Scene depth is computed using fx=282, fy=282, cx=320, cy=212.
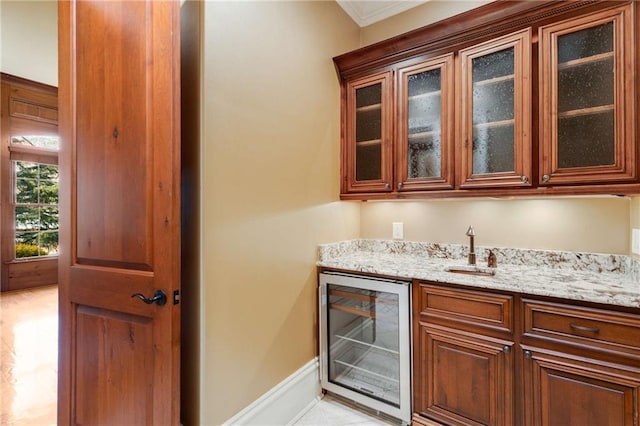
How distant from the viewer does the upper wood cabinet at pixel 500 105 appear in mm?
1452

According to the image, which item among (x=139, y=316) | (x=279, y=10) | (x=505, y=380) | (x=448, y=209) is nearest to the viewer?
(x=139, y=316)

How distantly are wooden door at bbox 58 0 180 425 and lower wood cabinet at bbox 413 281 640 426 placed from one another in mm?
1343

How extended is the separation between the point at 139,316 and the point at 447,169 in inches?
77.1

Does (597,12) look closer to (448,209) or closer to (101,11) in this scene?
(448,209)

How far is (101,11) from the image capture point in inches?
54.4

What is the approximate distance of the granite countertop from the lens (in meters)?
1.32

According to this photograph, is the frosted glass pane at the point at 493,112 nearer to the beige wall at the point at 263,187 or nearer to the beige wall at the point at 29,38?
the beige wall at the point at 263,187

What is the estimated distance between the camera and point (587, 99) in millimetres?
1512

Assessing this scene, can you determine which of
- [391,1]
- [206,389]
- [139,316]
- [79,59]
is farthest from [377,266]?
[391,1]

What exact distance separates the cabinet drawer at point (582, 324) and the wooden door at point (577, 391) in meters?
0.09

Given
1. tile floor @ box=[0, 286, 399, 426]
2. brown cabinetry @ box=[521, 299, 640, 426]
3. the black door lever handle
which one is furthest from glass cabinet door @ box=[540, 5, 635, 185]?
the black door lever handle

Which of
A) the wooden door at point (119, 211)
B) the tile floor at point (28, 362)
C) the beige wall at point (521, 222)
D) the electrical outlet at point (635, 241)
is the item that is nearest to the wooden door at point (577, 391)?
the electrical outlet at point (635, 241)

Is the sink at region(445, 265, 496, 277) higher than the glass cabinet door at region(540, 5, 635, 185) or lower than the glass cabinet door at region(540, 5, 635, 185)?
lower

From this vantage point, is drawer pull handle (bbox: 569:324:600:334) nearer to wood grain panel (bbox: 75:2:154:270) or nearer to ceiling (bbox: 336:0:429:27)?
wood grain panel (bbox: 75:2:154:270)
